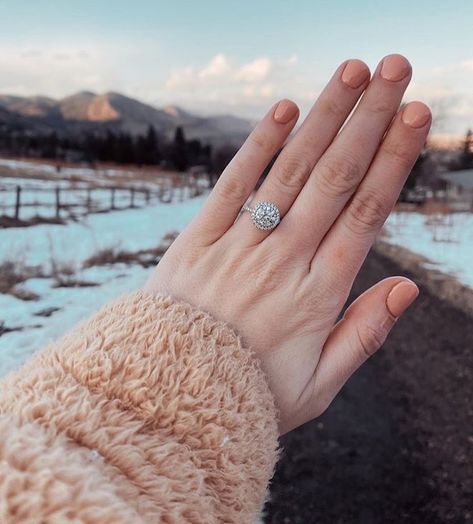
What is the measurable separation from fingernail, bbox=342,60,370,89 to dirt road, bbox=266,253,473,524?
2400 millimetres

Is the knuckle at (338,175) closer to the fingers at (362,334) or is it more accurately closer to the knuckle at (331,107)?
the knuckle at (331,107)

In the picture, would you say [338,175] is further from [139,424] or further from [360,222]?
[139,424]

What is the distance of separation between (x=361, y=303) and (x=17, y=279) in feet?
19.8

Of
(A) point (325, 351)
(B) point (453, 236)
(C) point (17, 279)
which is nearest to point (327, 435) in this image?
(A) point (325, 351)

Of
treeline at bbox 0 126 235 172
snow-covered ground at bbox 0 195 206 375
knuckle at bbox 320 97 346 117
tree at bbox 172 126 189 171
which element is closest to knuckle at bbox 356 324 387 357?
knuckle at bbox 320 97 346 117

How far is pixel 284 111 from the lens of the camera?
1.12m

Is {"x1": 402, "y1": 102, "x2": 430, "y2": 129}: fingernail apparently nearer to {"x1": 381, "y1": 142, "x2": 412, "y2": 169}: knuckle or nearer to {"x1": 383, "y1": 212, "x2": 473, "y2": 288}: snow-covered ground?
{"x1": 381, "y1": 142, "x2": 412, "y2": 169}: knuckle

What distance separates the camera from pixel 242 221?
115 cm

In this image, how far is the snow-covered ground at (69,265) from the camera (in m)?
4.44

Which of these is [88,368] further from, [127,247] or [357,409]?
[127,247]

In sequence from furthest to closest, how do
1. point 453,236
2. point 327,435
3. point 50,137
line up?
point 50,137
point 453,236
point 327,435

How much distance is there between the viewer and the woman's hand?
3.41 feet

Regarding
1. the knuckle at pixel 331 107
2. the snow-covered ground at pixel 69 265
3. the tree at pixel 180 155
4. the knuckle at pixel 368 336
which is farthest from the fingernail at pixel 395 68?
the tree at pixel 180 155

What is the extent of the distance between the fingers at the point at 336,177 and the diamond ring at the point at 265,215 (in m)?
0.03
